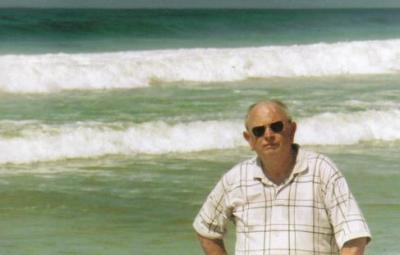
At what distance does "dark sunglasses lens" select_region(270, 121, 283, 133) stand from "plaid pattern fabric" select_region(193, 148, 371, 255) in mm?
117

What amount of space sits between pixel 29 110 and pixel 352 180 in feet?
24.2

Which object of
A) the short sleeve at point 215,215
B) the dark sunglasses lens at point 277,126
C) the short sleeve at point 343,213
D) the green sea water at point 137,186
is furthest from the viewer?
the green sea water at point 137,186

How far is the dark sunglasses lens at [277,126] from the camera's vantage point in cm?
383

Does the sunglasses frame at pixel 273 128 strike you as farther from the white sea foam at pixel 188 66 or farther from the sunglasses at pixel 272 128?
the white sea foam at pixel 188 66

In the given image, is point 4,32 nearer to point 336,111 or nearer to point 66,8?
point 336,111

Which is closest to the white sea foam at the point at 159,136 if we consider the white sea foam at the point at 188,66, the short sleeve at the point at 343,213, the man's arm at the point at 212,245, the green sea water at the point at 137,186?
the green sea water at the point at 137,186

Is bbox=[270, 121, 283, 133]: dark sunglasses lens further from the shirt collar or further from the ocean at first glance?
the ocean

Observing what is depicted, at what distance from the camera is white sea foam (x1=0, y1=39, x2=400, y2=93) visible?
21.1 metres

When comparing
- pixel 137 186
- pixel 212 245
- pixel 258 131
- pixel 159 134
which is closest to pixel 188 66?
pixel 159 134

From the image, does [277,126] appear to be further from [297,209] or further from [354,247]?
[354,247]

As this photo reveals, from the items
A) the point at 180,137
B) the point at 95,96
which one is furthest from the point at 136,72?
the point at 180,137

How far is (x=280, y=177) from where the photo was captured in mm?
3852

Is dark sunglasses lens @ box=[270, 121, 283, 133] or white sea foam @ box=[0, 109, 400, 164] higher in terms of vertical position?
white sea foam @ box=[0, 109, 400, 164]

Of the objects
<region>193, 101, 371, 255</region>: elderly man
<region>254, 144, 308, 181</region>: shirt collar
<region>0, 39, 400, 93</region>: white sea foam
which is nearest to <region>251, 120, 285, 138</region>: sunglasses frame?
<region>193, 101, 371, 255</region>: elderly man
